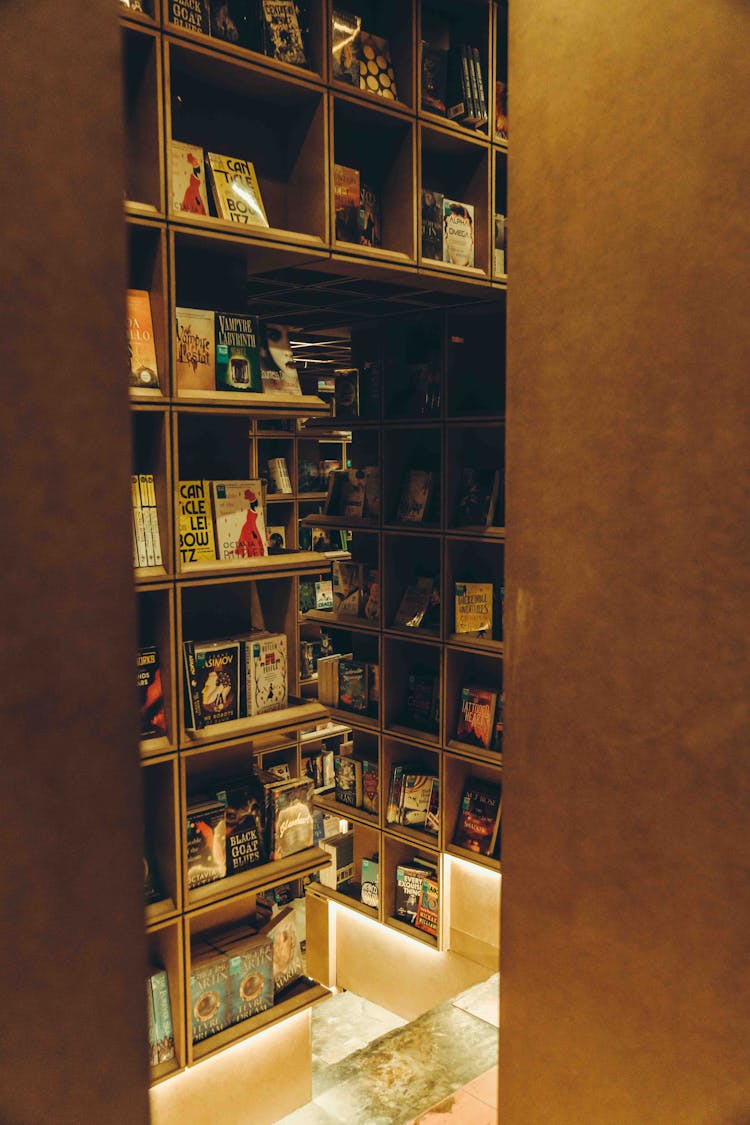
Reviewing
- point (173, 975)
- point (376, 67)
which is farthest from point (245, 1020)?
point (376, 67)

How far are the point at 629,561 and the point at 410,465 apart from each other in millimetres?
2950

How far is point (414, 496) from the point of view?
13.3ft

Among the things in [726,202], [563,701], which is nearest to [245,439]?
[563,701]

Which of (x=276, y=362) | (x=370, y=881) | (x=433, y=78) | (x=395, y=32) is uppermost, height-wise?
(x=395, y=32)

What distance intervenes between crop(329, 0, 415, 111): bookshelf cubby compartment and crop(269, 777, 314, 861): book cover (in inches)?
92.1

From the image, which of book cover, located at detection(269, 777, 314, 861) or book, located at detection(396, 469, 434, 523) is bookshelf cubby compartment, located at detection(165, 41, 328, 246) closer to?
book, located at detection(396, 469, 434, 523)

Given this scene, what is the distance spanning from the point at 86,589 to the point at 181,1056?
8.96 ft

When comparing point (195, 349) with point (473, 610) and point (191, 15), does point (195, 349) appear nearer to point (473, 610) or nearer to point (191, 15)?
point (191, 15)

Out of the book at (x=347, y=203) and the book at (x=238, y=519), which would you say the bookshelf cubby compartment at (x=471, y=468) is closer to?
the book at (x=347, y=203)

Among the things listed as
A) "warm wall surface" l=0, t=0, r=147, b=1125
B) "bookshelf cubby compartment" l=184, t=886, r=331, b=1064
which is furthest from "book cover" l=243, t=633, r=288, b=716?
"warm wall surface" l=0, t=0, r=147, b=1125

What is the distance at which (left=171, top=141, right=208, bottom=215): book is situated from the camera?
99.7 inches

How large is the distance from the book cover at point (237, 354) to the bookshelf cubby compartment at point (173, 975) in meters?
1.67

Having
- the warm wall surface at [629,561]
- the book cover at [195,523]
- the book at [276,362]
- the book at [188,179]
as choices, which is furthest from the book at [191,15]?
the warm wall surface at [629,561]

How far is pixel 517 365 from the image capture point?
1481 millimetres
